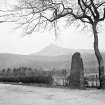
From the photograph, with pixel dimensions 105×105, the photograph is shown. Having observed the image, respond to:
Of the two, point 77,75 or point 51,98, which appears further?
point 77,75

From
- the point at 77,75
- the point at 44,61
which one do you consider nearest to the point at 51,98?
the point at 77,75

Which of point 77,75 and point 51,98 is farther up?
point 77,75

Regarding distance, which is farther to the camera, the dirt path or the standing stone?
the standing stone

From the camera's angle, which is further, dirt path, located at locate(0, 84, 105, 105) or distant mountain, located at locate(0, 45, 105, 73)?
distant mountain, located at locate(0, 45, 105, 73)

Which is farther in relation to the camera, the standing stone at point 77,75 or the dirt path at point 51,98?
the standing stone at point 77,75

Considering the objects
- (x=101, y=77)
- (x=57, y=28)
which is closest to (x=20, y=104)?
(x=101, y=77)

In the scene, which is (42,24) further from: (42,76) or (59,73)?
(59,73)

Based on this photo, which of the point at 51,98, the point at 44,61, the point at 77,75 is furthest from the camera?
the point at 44,61

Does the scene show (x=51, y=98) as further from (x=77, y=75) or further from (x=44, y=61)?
(x=44, y=61)

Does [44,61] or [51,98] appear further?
[44,61]

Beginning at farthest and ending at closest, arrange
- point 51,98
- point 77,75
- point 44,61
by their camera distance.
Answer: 1. point 44,61
2. point 77,75
3. point 51,98

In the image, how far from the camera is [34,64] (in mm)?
29625

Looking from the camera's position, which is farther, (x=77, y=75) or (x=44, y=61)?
(x=44, y=61)

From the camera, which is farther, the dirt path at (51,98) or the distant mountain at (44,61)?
the distant mountain at (44,61)
